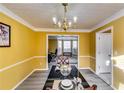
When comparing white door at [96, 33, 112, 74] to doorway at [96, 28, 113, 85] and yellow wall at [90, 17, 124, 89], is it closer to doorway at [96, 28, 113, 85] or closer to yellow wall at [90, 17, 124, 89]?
doorway at [96, 28, 113, 85]

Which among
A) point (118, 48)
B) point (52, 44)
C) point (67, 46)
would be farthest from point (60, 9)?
point (67, 46)

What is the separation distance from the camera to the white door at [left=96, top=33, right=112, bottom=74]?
580 cm

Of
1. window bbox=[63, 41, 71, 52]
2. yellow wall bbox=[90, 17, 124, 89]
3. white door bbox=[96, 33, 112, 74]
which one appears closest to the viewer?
yellow wall bbox=[90, 17, 124, 89]

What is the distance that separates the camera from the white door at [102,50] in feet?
19.0

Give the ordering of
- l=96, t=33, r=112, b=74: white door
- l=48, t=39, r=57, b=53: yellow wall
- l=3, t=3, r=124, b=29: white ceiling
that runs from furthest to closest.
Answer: l=48, t=39, r=57, b=53: yellow wall
l=96, t=33, r=112, b=74: white door
l=3, t=3, r=124, b=29: white ceiling

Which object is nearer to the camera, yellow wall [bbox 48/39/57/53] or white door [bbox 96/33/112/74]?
white door [bbox 96/33/112/74]

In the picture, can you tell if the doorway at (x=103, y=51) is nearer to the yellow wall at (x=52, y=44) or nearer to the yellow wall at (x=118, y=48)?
the yellow wall at (x=118, y=48)

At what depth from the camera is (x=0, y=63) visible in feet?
9.50

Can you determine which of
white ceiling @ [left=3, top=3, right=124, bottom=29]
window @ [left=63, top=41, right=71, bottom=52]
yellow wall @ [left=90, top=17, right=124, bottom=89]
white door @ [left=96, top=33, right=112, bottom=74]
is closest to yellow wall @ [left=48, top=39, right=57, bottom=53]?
window @ [left=63, top=41, right=71, bottom=52]

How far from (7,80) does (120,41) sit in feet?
10.2

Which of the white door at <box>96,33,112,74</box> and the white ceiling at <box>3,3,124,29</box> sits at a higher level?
the white ceiling at <box>3,3,124,29</box>

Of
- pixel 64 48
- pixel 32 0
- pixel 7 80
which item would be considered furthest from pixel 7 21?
pixel 64 48

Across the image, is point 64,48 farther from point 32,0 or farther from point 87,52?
point 32,0

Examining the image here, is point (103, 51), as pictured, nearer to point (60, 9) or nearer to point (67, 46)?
point (60, 9)
